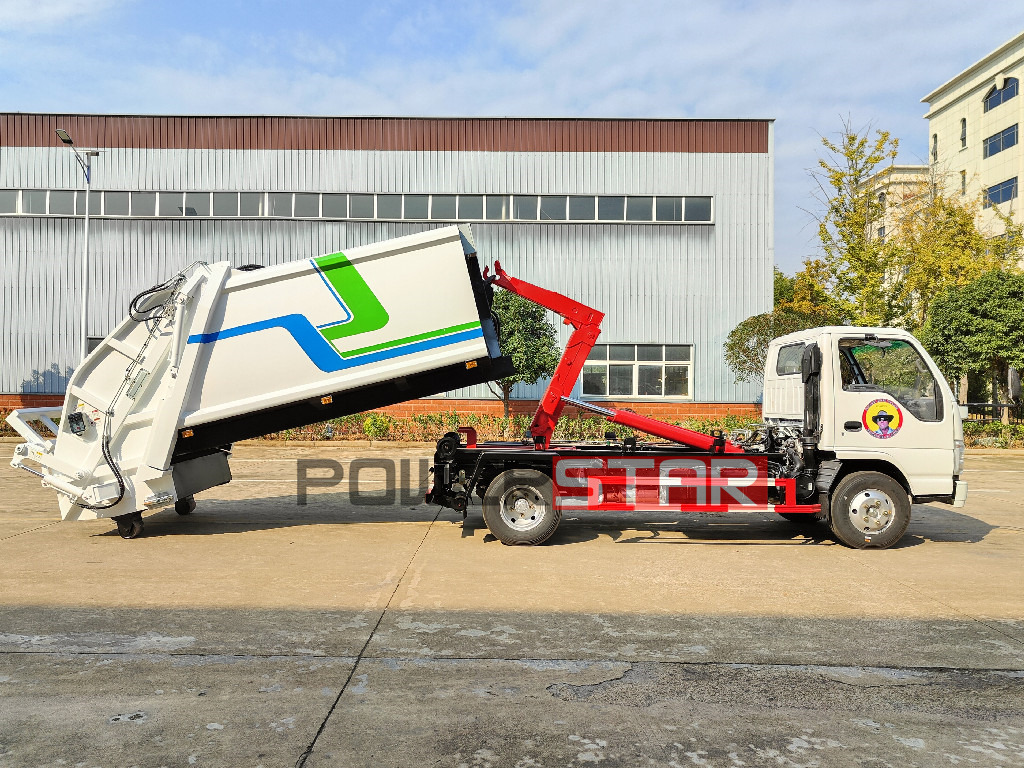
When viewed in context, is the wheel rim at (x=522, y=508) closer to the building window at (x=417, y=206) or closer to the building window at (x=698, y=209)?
the building window at (x=417, y=206)

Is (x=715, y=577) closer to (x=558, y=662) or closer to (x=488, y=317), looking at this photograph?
(x=558, y=662)

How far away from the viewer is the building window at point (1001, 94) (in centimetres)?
4712

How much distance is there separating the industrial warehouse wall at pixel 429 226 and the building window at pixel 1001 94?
32.3m

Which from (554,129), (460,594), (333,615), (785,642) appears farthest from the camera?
(554,129)

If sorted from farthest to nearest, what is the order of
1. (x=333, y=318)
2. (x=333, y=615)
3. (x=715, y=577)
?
1. (x=333, y=318)
2. (x=715, y=577)
3. (x=333, y=615)

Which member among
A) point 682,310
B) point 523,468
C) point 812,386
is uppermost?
point 682,310

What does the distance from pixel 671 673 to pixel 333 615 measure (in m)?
2.57

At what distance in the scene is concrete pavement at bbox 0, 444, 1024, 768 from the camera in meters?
3.78

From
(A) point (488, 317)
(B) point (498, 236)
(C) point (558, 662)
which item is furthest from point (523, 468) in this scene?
(B) point (498, 236)

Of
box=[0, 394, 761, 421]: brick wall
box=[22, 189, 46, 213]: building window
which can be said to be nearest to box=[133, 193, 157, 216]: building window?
box=[22, 189, 46, 213]: building window

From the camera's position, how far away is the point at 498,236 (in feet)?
85.3

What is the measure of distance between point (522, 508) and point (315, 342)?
2.91m

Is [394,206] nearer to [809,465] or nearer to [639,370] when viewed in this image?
[639,370]

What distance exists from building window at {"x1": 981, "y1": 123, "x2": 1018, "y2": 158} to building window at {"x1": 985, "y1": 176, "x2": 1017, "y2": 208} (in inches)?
84.9
